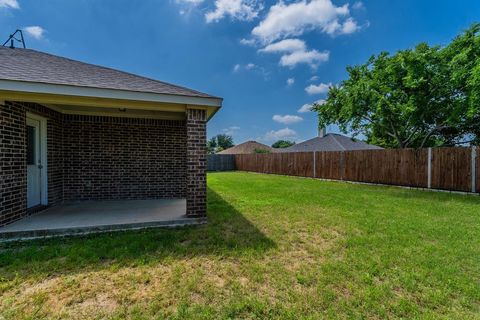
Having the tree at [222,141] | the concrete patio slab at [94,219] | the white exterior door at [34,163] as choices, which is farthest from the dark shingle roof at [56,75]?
the tree at [222,141]

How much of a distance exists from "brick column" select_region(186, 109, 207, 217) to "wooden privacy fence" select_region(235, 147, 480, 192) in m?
9.25

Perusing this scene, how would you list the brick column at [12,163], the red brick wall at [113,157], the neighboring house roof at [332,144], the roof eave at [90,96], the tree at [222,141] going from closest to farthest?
the roof eave at [90,96]
the brick column at [12,163]
the red brick wall at [113,157]
the neighboring house roof at [332,144]
the tree at [222,141]

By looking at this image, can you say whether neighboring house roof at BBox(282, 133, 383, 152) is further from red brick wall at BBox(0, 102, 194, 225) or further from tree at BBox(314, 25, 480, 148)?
red brick wall at BBox(0, 102, 194, 225)

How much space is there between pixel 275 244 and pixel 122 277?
2.17 m

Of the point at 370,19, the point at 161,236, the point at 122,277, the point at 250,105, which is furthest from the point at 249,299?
the point at 250,105

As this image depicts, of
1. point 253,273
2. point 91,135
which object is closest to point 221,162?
point 91,135

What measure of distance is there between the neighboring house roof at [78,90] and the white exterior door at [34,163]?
1.26 meters

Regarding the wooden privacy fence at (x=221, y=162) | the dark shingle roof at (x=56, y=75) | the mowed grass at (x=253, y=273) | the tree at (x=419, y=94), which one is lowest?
the mowed grass at (x=253, y=273)

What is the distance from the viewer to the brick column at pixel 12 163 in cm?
423

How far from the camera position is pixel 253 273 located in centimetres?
292

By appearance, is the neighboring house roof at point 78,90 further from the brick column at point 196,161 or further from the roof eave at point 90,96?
the brick column at point 196,161

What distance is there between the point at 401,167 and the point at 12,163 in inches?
501

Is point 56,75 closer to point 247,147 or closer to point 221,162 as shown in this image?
point 221,162

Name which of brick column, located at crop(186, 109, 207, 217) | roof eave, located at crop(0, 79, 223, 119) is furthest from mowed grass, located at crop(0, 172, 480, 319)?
roof eave, located at crop(0, 79, 223, 119)
